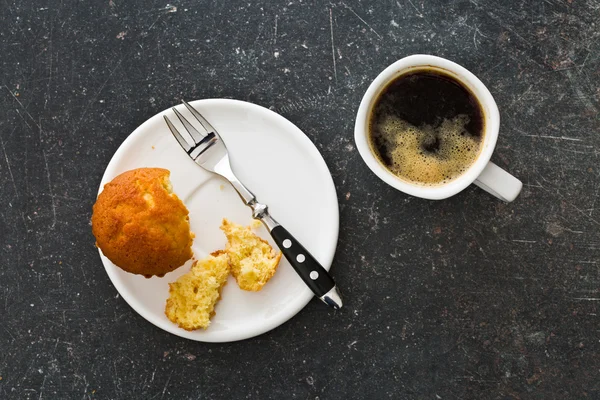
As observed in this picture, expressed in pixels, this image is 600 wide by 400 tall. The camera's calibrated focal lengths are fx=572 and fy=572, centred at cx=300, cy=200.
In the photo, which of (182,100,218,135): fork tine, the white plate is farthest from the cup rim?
(182,100,218,135): fork tine

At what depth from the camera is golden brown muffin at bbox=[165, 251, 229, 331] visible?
1.54 meters

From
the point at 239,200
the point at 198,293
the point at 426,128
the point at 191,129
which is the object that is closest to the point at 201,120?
the point at 191,129

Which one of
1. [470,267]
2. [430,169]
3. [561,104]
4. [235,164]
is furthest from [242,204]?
[561,104]

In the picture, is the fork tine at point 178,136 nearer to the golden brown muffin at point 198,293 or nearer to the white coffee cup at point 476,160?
the golden brown muffin at point 198,293

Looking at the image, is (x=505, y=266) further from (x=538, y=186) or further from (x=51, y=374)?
(x=51, y=374)

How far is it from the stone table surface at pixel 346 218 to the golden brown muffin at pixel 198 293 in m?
0.14

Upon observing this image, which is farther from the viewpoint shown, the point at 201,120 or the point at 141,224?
the point at 201,120

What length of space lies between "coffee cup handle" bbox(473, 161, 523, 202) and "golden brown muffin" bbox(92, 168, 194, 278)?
772mm

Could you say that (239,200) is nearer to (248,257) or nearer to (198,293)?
(248,257)

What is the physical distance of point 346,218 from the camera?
1631mm

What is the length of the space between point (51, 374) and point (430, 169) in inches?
48.7

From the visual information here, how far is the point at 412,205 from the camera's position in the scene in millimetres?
1628

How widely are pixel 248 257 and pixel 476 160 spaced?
25.6 inches

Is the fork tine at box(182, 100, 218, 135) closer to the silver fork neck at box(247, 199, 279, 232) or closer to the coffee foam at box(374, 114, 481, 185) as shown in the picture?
the silver fork neck at box(247, 199, 279, 232)
